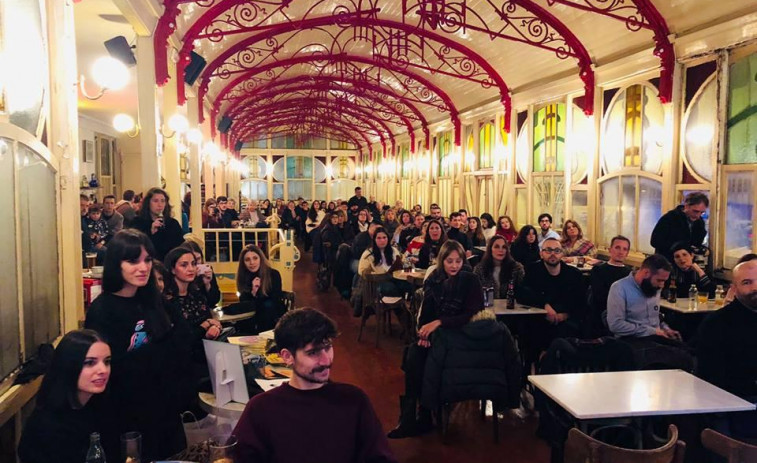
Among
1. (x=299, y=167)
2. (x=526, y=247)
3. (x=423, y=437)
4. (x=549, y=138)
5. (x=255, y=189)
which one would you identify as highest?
(x=299, y=167)

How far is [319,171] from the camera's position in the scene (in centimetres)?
3416

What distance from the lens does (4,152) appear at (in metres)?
3.03

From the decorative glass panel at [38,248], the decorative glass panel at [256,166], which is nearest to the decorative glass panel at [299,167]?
the decorative glass panel at [256,166]

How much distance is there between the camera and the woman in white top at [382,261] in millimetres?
8047

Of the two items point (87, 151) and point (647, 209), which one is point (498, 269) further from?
point (87, 151)

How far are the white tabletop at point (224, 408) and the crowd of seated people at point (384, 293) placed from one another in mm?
152

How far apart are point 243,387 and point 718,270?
236 inches

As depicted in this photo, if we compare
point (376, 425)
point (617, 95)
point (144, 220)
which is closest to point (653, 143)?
point (617, 95)

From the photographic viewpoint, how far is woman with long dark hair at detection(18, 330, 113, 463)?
2.42 meters

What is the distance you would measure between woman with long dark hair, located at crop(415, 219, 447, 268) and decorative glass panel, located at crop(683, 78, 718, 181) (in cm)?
321

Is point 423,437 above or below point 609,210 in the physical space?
below

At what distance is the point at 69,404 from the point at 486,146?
1299 centimetres

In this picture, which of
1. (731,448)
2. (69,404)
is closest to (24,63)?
(69,404)

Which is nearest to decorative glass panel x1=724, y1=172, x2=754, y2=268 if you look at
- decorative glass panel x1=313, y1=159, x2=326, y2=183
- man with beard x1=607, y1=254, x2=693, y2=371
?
man with beard x1=607, y1=254, x2=693, y2=371
